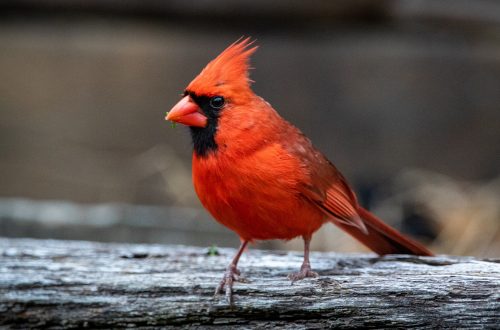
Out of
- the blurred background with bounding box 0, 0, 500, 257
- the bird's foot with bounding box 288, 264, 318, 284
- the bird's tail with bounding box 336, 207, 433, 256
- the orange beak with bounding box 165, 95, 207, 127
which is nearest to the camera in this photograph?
the bird's foot with bounding box 288, 264, 318, 284

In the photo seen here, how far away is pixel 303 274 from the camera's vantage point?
2.23 m

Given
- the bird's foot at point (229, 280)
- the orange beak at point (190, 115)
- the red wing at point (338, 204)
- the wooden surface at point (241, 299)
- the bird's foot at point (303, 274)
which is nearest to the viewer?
the wooden surface at point (241, 299)

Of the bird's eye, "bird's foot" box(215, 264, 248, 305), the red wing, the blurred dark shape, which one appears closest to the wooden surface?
"bird's foot" box(215, 264, 248, 305)

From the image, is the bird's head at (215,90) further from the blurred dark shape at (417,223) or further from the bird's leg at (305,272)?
the blurred dark shape at (417,223)

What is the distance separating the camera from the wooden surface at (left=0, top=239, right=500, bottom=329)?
194 centimetres

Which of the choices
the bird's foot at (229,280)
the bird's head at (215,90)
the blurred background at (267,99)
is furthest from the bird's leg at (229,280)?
the blurred background at (267,99)

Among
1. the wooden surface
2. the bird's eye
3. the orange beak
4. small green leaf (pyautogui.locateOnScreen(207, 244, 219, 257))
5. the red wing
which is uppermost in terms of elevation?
the bird's eye

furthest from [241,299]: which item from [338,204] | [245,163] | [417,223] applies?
[417,223]

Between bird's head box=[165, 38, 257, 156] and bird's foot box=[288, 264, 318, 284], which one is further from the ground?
bird's head box=[165, 38, 257, 156]

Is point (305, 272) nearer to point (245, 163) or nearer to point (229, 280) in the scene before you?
point (229, 280)

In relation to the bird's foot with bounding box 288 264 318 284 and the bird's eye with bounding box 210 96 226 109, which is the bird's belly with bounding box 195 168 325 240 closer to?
the bird's foot with bounding box 288 264 318 284

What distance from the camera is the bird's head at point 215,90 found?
7.58 ft

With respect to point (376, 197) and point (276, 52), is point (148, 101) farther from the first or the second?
point (376, 197)

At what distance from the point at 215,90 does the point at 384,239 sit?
0.84 metres
